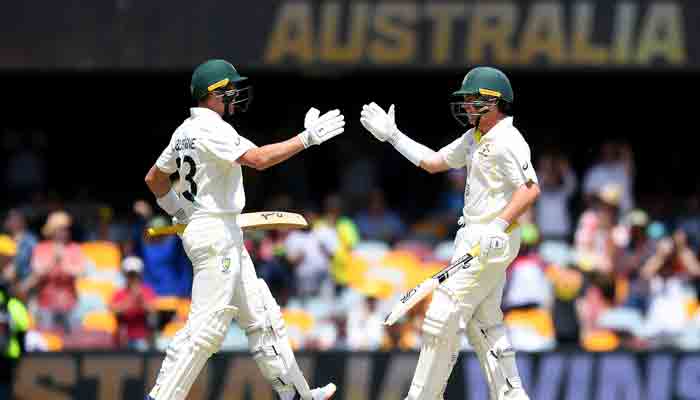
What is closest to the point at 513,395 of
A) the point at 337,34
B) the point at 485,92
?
the point at 485,92

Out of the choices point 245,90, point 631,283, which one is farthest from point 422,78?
point 245,90

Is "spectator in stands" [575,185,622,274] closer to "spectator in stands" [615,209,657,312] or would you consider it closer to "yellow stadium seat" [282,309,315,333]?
"spectator in stands" [615,209,657,312]

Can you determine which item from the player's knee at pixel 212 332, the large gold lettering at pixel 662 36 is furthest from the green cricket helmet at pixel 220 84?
the large gold lettering at pixel 662 36

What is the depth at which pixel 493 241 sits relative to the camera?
341 inches

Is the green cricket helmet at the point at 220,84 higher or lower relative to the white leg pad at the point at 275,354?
higher

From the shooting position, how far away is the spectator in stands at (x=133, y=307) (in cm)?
1259

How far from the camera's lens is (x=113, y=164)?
58.5 feet

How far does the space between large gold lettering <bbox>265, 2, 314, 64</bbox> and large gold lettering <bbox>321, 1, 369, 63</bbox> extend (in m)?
0.14

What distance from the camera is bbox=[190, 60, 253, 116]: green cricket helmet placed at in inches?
349

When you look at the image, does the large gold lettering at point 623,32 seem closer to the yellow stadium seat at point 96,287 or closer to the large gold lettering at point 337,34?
the large gold lettering at point 337,34

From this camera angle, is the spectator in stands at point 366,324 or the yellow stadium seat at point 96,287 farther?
the yellow stadium seat at point 96,287

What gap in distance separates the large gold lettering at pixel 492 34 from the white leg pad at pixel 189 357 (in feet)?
24.5

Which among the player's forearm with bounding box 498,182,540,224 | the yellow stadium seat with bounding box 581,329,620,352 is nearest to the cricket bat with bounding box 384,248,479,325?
the player's forearm with bounding box 498,182,540,224

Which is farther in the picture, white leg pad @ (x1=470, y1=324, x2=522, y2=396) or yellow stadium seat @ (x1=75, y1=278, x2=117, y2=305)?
yellow stadium seat @ (x1=75, y1=278, x2=117, y2=305)
